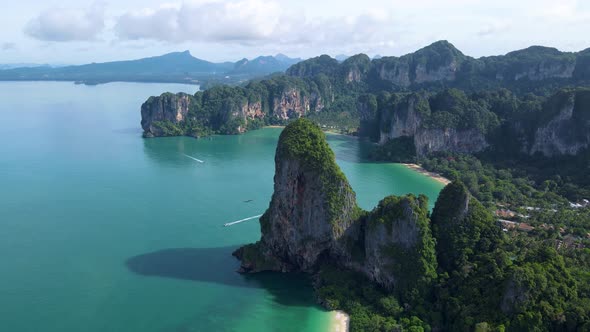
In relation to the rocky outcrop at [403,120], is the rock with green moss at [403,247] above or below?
below

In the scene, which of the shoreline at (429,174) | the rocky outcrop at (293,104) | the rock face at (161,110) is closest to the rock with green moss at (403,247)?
the shoreline at (429,174)

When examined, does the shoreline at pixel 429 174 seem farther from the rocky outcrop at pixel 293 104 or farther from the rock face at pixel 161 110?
the rocky outcrop at pixel 293 104

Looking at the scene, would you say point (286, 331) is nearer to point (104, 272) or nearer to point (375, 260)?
point (375, 260)

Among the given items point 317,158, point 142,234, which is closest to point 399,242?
point 317,158

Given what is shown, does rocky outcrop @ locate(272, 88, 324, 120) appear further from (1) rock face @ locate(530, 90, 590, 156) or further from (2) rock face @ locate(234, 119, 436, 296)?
(2) rock face @ locate(234, 119, 436, 296)

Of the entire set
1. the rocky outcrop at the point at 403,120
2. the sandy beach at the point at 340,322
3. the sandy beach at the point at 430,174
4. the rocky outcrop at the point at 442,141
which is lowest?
the sandy beach at the point at 340,322

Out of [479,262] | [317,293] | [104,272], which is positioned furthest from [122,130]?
[479,262]
